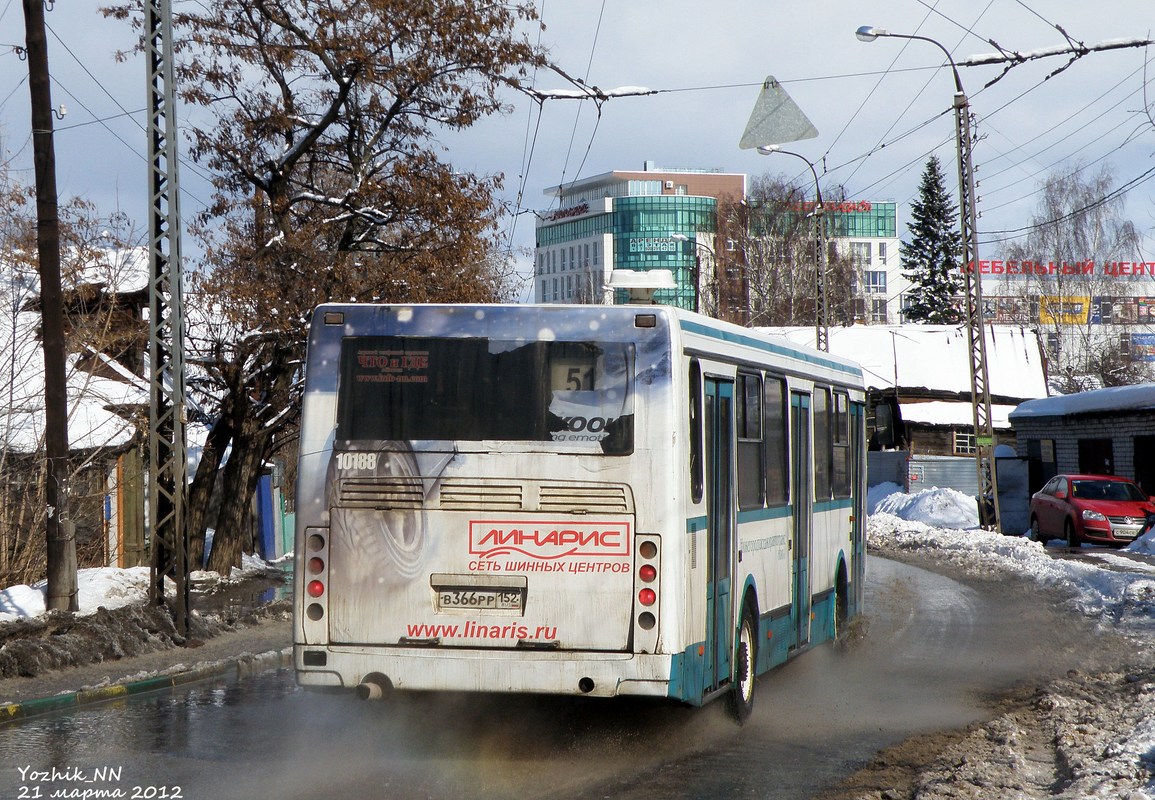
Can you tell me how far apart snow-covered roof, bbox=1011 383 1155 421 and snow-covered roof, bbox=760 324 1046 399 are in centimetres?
2004

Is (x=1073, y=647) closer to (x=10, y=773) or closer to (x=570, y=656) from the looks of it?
(x=570, y=656)

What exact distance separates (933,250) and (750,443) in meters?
89.7

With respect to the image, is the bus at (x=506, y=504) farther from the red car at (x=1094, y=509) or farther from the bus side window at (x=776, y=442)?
the red car at (x=1094, y=509)

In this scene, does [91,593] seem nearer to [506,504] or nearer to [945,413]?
[506,504]

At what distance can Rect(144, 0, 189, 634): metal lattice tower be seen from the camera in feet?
48.3

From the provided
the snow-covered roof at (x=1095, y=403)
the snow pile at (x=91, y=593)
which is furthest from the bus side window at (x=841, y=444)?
the snow-covered roof at (x=1095, y=403)

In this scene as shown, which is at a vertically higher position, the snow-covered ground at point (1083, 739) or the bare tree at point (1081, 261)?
the bare tree at point (1081, 261)

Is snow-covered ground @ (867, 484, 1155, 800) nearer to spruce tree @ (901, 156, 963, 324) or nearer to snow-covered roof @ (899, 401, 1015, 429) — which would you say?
snow-covered roof @ (899, 401, 1015, 429)

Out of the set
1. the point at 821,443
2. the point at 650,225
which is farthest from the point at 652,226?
the point at 821,443

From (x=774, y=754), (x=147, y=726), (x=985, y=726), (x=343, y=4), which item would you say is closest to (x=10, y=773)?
(x=147, y=726)

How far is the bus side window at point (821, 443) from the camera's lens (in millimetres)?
12695

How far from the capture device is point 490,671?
843cm

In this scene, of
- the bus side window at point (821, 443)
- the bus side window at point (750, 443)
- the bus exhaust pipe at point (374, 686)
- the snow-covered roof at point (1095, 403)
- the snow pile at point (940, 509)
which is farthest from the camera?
the snow pile at point (940, 509)

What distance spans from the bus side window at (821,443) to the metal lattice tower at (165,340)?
675cm
